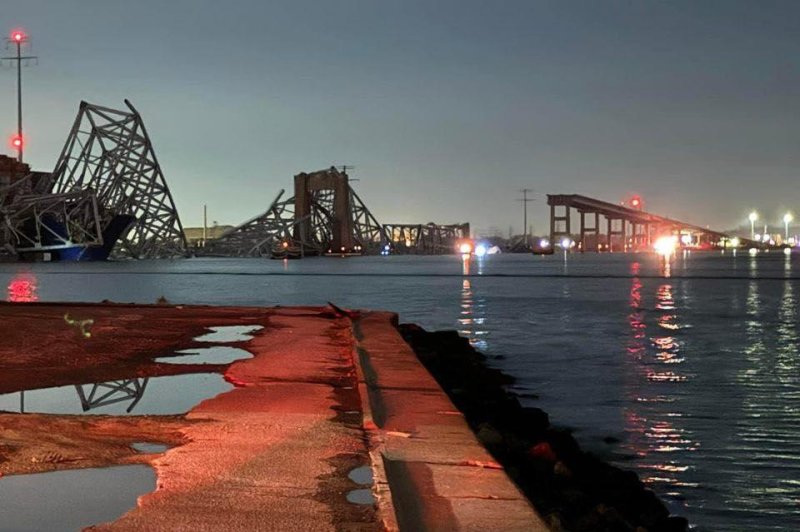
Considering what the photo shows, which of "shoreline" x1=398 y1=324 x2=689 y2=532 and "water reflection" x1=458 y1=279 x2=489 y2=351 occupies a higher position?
"shoreline" x1=398 y1=324 x2=689 y2=532

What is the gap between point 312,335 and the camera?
14.6 metres

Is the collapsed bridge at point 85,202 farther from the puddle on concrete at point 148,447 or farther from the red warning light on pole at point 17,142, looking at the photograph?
the puddle on concrete at point 148,447

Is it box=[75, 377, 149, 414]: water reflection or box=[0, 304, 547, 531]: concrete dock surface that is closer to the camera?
box=[0, 304, 547, 531]: concrete dock surface

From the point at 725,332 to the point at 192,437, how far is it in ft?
63.3

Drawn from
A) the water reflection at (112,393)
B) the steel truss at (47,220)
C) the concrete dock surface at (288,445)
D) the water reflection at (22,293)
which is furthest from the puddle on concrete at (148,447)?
the steel truss at (47,220)

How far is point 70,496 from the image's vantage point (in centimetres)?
543

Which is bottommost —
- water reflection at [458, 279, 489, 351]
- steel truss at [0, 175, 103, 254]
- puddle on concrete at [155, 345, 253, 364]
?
water reflection at [458, 279, 489, 351]

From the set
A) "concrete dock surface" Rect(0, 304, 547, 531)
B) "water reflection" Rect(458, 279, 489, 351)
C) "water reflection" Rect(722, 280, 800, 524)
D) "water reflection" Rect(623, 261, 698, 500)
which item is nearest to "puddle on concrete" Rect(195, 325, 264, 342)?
"concrete dock surface" Rect(0, 304, 547, 531)

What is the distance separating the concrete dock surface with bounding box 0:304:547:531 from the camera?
4801 millimetres

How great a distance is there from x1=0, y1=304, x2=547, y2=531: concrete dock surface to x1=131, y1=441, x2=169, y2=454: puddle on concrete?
0.08m

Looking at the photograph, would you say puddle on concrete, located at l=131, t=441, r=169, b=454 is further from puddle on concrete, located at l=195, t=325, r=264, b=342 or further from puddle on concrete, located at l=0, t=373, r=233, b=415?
puddle on concrete, located at l=195, t=325, r=264, b=342

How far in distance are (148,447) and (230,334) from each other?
9368 mm

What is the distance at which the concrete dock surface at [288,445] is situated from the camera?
480cm

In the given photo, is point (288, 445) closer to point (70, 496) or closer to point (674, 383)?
point (70, 496)
